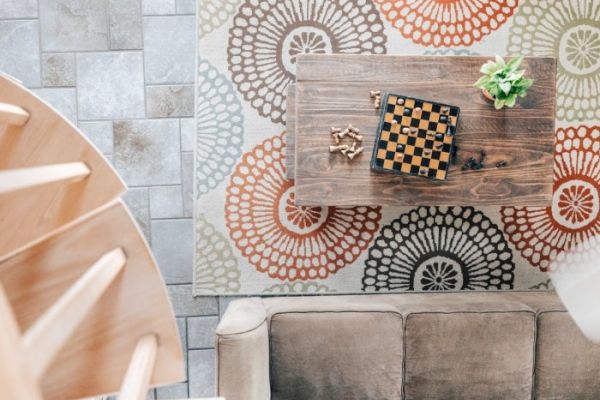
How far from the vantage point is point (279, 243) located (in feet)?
8.56

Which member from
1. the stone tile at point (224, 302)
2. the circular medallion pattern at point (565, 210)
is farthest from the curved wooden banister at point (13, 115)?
the circular medallion pattern at point (565, 210)

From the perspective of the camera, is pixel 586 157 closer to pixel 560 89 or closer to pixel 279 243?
pixel 560 89

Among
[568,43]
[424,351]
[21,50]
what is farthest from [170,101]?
[568,43]

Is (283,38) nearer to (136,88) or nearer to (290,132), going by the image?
(290,132)

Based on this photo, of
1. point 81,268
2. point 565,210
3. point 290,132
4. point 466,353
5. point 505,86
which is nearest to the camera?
point 81,268

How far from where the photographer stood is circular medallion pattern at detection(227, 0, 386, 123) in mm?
2531

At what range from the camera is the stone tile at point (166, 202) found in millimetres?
2609

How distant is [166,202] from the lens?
262 centimetres

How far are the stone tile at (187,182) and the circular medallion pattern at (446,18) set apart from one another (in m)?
1.19

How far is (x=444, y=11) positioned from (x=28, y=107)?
1992mm

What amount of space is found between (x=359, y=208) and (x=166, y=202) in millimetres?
959

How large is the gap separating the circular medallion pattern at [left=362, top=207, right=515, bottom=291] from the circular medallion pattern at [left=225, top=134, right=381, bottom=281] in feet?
0.38

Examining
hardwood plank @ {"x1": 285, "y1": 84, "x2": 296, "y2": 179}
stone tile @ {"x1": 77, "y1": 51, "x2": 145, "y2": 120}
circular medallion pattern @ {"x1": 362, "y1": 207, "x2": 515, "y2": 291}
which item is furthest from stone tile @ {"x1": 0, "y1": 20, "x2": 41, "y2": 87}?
circular medallion pattern @ {"x1": 362, "y1": 207, "x2": 515, "y2": 291}

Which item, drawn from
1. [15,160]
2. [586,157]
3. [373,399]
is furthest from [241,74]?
[586,157]
